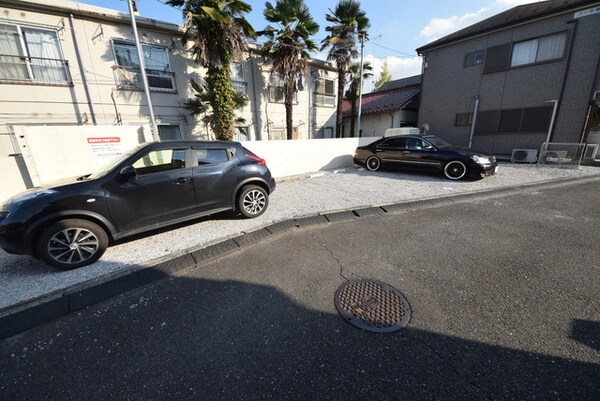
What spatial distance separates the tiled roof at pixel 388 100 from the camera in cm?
1490

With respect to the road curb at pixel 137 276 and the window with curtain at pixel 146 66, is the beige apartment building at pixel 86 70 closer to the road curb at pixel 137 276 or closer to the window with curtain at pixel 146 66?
the window with curtain at pixel 146 66

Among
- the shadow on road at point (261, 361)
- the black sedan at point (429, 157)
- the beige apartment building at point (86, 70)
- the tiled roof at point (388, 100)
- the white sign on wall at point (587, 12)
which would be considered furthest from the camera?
the tiled roof at point (388, 100)

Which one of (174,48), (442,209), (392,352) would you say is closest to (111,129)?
(174,48)

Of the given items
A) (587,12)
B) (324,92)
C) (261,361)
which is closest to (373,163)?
(261,361)

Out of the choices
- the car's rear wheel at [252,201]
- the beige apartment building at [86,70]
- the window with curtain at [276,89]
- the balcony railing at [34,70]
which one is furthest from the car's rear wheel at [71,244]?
the window with curtain at [276,89]

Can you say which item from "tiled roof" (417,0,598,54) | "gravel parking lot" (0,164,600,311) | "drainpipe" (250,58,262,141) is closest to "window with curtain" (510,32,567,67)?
"tiled roof" (417,0,598,54)

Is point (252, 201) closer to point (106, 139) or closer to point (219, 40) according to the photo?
point (106, 139)

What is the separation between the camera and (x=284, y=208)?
16.5 ft

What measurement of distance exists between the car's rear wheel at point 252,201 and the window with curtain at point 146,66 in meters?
8.15

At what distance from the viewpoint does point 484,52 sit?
11.4 metres

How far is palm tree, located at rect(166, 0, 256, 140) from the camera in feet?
26.1

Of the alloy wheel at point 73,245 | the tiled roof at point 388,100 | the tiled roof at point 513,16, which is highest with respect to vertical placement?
the tiled roof at point 513,16

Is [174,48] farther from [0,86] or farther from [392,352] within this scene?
[392,352]

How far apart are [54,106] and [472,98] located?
17.9 metres
